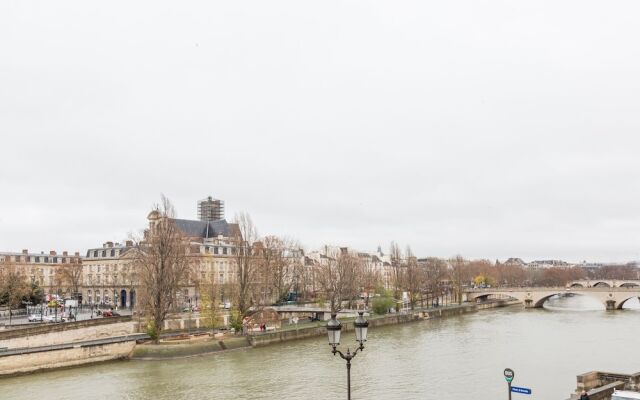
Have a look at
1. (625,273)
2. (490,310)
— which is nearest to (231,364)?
(490,310)

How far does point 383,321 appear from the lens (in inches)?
2280

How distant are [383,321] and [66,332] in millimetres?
29914

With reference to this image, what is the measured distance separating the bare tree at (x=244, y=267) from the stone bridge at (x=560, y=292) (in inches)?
1719

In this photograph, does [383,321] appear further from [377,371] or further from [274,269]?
[377,371]

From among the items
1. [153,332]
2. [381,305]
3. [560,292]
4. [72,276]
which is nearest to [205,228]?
[72,276]

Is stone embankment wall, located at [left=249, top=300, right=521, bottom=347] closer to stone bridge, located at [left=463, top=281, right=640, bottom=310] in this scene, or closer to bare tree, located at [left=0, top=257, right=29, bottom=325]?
stone bridge, located at [left=463, top=281, right=640, bottom=310]

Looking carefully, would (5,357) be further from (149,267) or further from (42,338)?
(149,267)

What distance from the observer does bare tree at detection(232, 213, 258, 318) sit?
4653cm

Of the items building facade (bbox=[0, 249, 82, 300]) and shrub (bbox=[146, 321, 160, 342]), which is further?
building facade (bbox=[0, 249, 82, 300])

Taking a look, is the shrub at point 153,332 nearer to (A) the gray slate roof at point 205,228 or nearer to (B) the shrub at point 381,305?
(B) the shrub at point 381,305

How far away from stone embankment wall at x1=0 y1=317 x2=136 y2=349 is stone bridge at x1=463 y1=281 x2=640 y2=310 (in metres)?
54.0

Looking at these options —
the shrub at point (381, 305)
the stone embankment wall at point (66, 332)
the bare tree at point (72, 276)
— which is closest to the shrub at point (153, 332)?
the stone embankment wall at point (66, 332)

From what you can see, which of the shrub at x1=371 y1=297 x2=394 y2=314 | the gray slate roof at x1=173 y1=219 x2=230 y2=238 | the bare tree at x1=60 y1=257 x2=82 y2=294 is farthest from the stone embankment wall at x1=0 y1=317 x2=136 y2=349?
the gray slate roof at x1=173 y1=219 x2=230 y2=238

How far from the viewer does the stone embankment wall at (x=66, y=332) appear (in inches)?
1412
